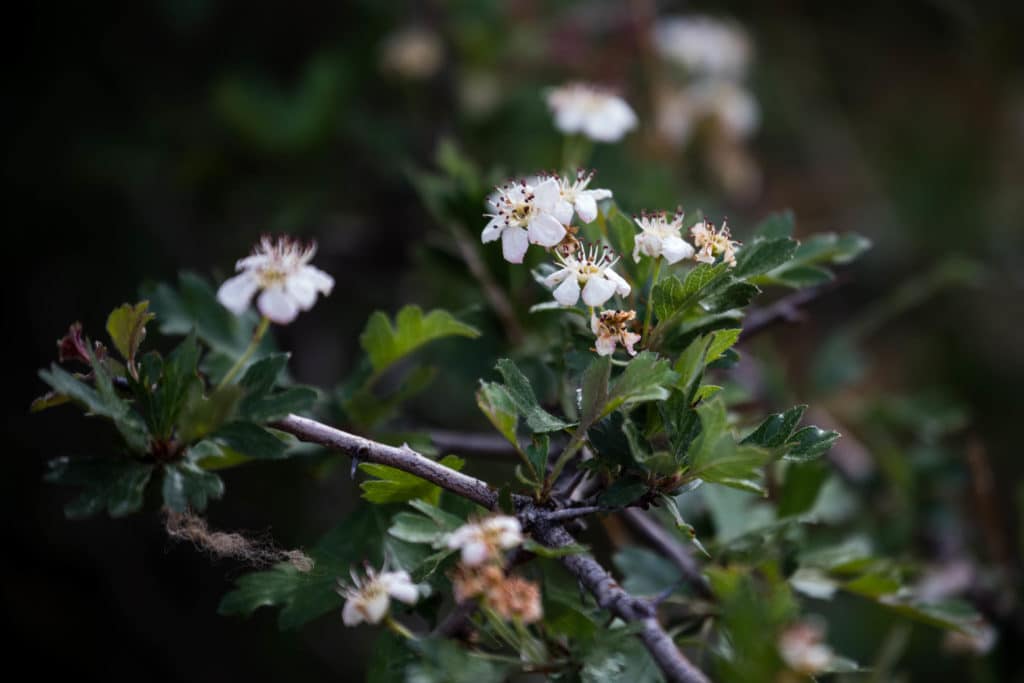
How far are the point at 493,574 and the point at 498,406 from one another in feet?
0.52

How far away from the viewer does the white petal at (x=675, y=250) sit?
954mm

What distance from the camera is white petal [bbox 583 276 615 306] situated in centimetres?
93

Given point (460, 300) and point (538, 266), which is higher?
point (460, 300)

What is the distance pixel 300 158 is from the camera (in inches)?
79.2

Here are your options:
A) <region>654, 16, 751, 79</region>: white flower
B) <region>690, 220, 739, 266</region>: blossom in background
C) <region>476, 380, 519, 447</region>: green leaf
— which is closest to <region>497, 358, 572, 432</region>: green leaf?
<region>476, 380, 519, 447</region>: green leaf

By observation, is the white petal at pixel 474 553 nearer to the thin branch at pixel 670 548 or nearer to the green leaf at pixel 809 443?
the green leaf at pixel 809 443

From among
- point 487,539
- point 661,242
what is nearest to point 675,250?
point 661,242

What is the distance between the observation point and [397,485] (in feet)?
3.16

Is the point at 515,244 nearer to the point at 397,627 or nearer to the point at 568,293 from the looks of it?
the point at 568,293

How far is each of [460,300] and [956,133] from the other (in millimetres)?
1878

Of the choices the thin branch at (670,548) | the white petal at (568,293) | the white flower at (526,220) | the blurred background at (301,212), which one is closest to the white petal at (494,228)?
the white flower at (526,220)

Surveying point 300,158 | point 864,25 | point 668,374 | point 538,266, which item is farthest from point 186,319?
point 864,25

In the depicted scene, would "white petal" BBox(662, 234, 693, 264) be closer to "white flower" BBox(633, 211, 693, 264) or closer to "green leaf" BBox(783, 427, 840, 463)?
"white flower" BBox(633, 211, 693, 264)

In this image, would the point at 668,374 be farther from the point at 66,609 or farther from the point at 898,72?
the point at 898,72
